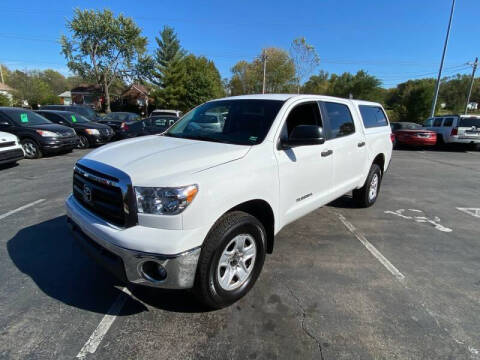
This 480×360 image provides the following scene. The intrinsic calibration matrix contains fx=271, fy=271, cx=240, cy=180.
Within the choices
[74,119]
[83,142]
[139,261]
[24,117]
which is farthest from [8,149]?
[139,261]

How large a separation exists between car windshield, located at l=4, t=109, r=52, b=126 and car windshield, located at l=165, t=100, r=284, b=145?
8.43m

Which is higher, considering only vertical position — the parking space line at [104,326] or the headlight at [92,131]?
the headlight at [92,131]

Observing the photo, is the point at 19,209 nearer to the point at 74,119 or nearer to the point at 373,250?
the point at 373,250

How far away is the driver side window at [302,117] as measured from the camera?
9.66ft

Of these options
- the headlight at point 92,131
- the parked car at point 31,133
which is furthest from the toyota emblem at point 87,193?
the headlight at point 92,131

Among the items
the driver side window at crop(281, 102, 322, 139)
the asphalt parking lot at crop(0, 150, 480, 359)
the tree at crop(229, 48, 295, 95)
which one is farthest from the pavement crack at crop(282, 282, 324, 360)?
the tree at crop(229, 48, 295, 95)

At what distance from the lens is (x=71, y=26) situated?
125 ft

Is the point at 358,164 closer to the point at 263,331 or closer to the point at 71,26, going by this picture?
the point at 263,331

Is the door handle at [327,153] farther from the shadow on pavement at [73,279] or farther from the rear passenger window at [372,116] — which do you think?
the shadow on pavement at [73,279]

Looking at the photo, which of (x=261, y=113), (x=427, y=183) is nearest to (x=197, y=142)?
(x=261, y=113)

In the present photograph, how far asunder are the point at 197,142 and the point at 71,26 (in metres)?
47.3

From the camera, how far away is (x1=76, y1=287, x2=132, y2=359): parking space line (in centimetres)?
199

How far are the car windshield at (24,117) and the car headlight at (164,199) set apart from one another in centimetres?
975

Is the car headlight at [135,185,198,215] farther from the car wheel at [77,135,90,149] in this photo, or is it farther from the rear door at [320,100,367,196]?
the car wheel at [77,135,90,149]
